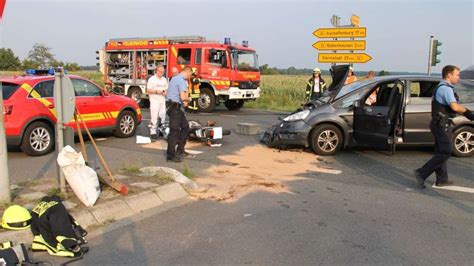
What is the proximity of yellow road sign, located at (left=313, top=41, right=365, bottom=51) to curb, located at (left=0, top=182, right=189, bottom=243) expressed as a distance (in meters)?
11.8

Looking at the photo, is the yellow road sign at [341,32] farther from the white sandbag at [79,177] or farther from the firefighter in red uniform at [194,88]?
the white sandbag at [79,177]

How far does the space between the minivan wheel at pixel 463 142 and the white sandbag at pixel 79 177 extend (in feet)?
22.3

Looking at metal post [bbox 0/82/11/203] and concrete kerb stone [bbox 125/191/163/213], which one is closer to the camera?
metal post [bbox 0/82/11/203]

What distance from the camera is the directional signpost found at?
16109 mm

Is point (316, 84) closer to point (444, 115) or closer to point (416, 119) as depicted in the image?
point (416, 119)

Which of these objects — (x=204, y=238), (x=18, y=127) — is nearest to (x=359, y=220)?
(x=204, y=238)

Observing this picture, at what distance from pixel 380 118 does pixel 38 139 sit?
6.49 meters

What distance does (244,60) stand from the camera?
1859cm

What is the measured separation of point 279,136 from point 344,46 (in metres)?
8.31

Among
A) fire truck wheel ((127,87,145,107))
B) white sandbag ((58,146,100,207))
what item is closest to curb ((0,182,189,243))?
white sandbag ((58,146,100,207))

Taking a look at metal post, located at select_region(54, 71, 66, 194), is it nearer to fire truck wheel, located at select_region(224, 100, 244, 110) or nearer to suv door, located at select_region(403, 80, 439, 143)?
suv door, located at select_region(403, 80, 439, 143)

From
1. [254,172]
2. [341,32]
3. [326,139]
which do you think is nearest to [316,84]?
[341,32]

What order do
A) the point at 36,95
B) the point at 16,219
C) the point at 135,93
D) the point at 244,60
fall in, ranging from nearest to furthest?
the point at 16,219, the point at 36,95, the point at 244,60, the point at 135,93

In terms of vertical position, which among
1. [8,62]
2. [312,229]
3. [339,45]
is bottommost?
[312,229]
